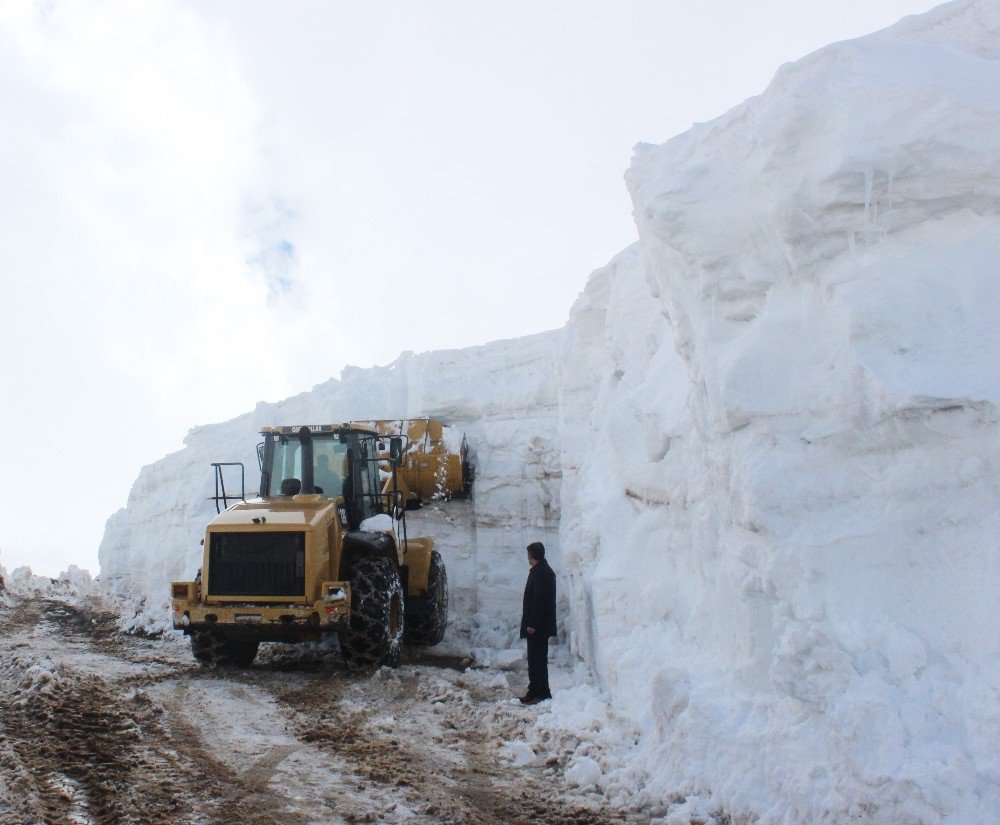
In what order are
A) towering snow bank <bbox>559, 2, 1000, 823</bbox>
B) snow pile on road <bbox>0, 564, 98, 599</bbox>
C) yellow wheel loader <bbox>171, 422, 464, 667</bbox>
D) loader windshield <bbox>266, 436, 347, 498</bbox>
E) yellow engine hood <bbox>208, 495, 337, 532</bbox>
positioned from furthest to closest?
snow pile on road <bbox>0, 564, 98, 599</bbox>
loader windshield <bbox>266, 436, 347, 498</bbox>
yellow engine hood <bbox>208, 495, 337, 532</bbox>
yellow wheel loader <bbox>171, 422, 464, 667</bbox>
towering snow bank <bbox>559, 2, 1000, 823</bbox>

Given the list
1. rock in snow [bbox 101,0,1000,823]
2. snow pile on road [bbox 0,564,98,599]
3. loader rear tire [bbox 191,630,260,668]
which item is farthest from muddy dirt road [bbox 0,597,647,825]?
snow pile on road [bbox 0,564,98,599]

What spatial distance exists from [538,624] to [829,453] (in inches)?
147

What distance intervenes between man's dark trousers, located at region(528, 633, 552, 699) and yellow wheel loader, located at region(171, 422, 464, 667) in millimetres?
1810

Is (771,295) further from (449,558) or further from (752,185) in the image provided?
(449,558)

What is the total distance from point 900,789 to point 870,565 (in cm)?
103

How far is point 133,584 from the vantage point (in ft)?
67.0

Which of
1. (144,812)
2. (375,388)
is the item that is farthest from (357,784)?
(375,388)

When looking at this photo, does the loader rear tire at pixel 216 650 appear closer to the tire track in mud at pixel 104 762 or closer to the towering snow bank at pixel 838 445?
the tire track in mud at pixel 104 762

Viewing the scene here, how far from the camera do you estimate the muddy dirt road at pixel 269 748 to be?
4195mm

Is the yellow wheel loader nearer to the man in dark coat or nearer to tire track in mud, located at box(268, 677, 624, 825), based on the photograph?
tire track in mud, located at box(268, 677, 624, 825)

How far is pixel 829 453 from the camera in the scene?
4215mm

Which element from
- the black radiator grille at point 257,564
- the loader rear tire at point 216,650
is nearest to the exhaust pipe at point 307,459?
the black radiator grille at point 257,564

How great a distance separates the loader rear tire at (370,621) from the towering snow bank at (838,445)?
3.15 meters

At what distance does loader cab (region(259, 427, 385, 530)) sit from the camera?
9.45 meters
